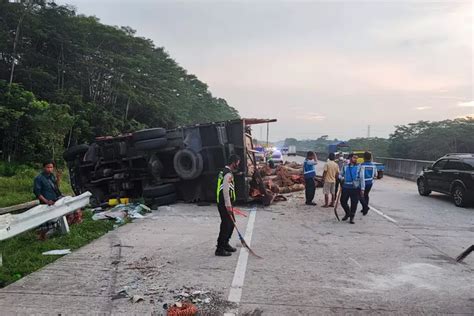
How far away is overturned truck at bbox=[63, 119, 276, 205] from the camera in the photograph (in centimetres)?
1252

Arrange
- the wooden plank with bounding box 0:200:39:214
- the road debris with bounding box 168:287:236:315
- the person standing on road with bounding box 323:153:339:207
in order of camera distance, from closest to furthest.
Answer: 1. the road debris with bounding box 168:287:236:315
2. the wooden plank with bounding box 0:200:39:214
3. the person standing on road with bounding box 323:153:339:207

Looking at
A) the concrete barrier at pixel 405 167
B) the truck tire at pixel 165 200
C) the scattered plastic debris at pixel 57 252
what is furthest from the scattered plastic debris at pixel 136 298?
the concrete barrier at pixel 405 167

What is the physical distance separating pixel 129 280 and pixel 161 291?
647 millimetres

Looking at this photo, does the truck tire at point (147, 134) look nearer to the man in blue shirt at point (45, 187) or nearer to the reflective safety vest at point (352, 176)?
the man in blue shirt at point (45, 187)

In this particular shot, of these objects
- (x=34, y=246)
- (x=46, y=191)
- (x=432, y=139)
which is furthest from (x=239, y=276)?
(x=432, y=139)

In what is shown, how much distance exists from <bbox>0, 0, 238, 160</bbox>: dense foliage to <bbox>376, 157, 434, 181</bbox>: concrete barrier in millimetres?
18947

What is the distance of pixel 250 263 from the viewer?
6.46m

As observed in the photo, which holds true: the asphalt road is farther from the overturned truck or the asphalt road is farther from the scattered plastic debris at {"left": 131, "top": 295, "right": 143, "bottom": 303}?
the overturned truck

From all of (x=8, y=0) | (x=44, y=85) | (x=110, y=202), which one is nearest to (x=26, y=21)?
(x=8, y=0)

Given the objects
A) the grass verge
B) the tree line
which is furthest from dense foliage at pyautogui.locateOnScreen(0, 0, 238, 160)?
the tree line

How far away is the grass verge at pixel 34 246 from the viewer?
5.93m

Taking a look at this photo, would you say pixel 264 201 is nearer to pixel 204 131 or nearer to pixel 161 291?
pixel 204 131

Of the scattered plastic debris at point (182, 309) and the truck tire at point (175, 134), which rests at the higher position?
the truck tire at point (175, 134)

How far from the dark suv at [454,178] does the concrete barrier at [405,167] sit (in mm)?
6849
